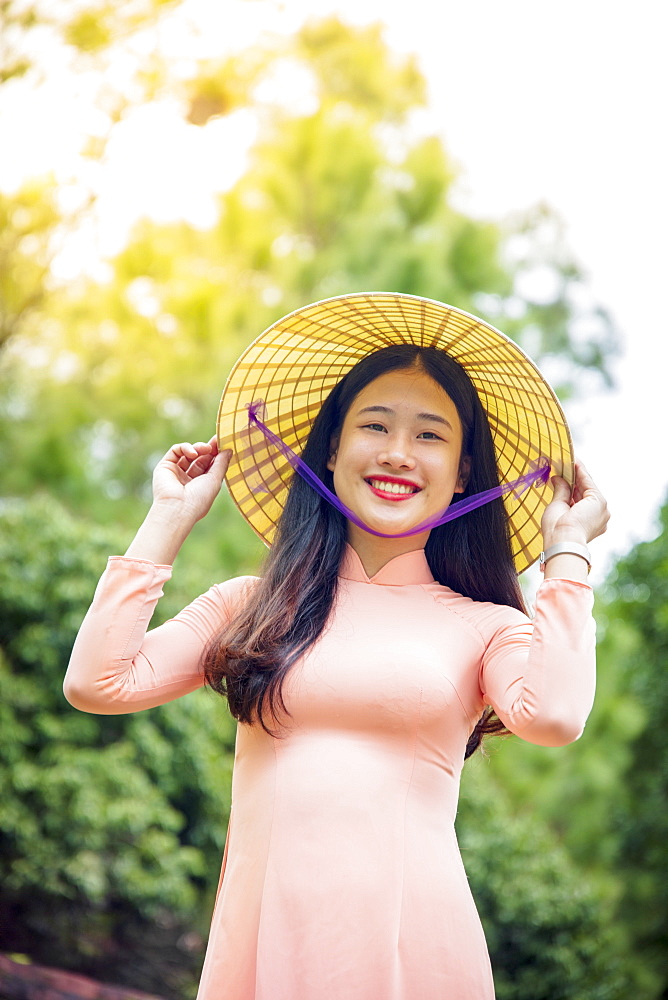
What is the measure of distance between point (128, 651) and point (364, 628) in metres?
0.38

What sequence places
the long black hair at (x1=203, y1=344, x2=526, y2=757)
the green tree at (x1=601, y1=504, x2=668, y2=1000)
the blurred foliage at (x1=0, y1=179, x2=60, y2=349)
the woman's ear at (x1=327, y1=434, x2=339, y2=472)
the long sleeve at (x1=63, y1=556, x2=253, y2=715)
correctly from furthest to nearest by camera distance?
the blurred foliage at (x1=0, y1=179, x2=60, y2=349)
the green tree at (x1=601, y1=504, x2=668, y2=1000)
the woman's ear at (x1=327, y1=434, x2=339, y2=472)
the long black hair at (x1=203, y1=344, x2=526, y2=757)
the long sleeve at (x1=63, y1=556, x2=253, y2=715)

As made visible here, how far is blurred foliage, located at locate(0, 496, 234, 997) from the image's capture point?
3.78 m

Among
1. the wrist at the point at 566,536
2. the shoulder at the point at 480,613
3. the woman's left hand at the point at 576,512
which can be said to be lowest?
the shoulder at the point at 480,613

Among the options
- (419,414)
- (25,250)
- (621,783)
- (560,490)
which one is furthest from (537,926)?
(25,250)

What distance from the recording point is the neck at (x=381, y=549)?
181cm

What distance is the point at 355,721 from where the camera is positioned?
156cm

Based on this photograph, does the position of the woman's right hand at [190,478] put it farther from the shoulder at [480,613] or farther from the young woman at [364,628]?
the shoulder at [480,613]

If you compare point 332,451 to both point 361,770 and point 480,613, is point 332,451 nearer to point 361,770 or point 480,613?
point 480,613

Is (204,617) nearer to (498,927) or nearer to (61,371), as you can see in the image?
(498,927)

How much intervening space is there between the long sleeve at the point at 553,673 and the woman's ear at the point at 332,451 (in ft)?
1.66

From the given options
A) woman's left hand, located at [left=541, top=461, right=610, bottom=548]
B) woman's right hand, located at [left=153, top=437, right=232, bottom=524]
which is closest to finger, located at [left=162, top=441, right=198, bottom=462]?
woman's right hand, located at [left=153, top=437, right=232, bottom=524]

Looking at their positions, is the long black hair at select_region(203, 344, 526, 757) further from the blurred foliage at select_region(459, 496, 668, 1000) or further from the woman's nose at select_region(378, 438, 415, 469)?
the blurred foliage at select_region(459, 496, 668, 1000)

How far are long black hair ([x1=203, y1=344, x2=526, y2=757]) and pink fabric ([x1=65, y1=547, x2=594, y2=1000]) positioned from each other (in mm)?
65

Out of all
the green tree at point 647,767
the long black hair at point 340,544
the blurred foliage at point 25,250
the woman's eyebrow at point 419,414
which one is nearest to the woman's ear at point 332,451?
the long black hair at point 340,544
